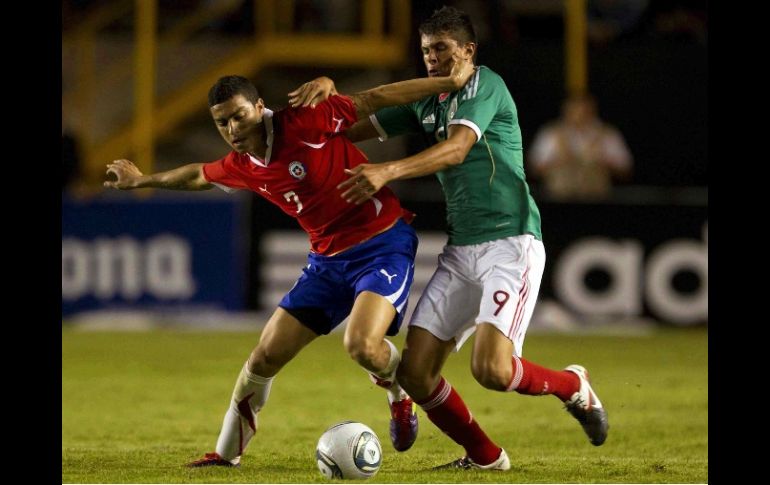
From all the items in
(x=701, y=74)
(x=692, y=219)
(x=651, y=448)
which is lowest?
(x=651, y=448)

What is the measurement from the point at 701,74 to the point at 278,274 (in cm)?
620

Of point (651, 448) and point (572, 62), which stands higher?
point (572, 62)

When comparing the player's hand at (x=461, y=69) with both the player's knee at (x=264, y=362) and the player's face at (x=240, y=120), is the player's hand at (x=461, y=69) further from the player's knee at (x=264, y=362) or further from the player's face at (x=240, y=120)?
the player's knee at (x=264, y=362)

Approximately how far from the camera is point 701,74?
16641 mm

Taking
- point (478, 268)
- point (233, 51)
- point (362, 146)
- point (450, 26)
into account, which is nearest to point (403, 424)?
point (478, 268)

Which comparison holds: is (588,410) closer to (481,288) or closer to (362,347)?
(481,288)

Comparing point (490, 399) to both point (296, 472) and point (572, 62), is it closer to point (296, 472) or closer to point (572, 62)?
point (296, 472)

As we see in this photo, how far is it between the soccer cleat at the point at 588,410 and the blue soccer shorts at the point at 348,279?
0.96 meters

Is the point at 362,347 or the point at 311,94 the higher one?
the point at 311,94

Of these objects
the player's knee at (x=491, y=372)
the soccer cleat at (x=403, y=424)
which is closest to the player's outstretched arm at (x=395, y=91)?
the player's knee at (x=491, y=372)

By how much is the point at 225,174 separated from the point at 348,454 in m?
1.59

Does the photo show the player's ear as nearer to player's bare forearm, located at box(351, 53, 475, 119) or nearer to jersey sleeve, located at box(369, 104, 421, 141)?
player's bare forearm, located at box(351, 53, 475, 119)

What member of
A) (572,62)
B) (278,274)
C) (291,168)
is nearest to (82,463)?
(291,168)

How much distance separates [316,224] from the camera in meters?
6.86
